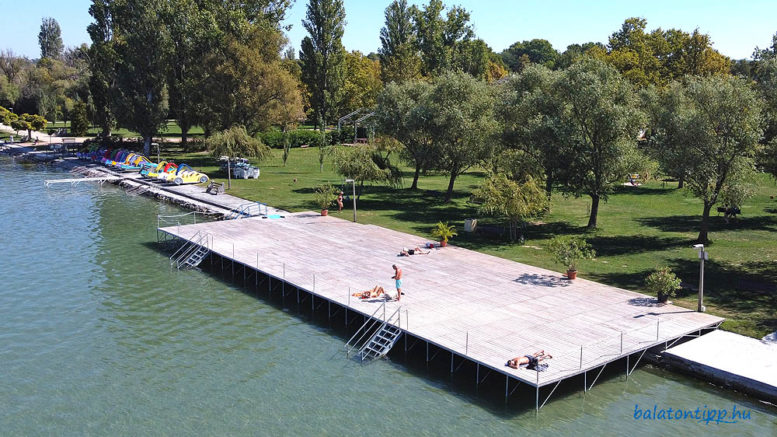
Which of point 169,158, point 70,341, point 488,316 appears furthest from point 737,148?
point 169,158

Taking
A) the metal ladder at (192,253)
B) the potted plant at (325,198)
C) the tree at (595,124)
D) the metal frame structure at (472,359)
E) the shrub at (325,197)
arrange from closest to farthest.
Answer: the metal frame structure at (472,359) → the metal ladder at (192,253) → the tree at (595,124) → the potted plant at (325,198) → the shrub at (325,197)

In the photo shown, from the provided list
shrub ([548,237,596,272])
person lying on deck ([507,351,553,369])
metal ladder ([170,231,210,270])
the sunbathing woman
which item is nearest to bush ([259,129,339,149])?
metal ladder ([170,231,210,270])

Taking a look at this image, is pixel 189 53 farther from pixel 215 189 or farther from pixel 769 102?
pixel 769 102

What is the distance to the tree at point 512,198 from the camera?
39.3 meters

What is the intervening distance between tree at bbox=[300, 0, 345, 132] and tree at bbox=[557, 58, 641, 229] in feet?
166

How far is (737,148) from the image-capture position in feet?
Result: 120

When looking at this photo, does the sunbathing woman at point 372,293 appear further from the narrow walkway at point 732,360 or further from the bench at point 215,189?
the bench at point 215,189

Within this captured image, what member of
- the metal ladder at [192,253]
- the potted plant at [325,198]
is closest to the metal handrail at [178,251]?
A: the metal ladder at [192,253]


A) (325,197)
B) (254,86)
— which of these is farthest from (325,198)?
(254,86)

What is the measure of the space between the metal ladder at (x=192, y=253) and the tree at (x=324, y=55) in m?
49.9

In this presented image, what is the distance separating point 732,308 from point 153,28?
67.0m

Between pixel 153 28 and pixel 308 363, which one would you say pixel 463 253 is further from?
pixel 153 28

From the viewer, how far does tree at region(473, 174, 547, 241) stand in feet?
129

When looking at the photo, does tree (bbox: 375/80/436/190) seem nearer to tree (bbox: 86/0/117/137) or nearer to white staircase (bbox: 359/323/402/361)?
white staircase (bbox: 359/323/402/361)
